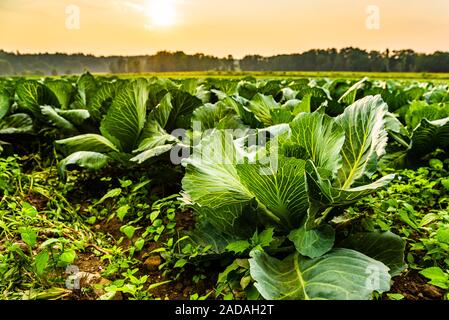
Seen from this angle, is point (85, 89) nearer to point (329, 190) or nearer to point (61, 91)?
point (61, 91)

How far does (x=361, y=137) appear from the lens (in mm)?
1942

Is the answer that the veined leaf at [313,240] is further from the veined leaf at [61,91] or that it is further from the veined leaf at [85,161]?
the veined leaf at [61,91]

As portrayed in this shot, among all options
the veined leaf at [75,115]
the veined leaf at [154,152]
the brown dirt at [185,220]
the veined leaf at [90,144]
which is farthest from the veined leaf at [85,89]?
the brown dirt at [185,220]

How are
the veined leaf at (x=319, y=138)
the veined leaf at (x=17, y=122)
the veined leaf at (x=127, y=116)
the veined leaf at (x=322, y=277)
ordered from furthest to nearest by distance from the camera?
the veined leaf at (x=17, y=122)
the veined leaf at (x=127, y=116)
the veined leaf at (x=319, y=138)
the veined leaf at (x=322, y=277)

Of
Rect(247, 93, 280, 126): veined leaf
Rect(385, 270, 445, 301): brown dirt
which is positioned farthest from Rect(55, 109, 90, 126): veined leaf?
Rect(385, 270, 445, 301): brown dirt

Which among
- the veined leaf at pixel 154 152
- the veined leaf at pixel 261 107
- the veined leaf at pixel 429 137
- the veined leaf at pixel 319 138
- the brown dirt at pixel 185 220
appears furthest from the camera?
the veined leaf at pixel 261 107

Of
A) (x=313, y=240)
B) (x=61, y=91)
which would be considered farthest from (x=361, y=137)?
(x=61, y=91)

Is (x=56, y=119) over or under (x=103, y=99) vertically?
under

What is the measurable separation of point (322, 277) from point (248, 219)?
1.62 feet

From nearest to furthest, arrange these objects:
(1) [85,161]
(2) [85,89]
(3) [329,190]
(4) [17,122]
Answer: (3) [329,190], (1) [85,161], (4) [17,122], (2) [85,89]

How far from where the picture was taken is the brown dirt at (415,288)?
1.72m

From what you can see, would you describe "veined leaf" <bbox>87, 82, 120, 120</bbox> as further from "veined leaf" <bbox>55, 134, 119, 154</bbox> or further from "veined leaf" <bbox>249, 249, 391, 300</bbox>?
"veined leaf" <bbox>249, 249, 391, 300</bbox>

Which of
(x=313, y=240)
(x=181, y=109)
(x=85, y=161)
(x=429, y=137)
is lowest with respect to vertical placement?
(x=313, y=240)
